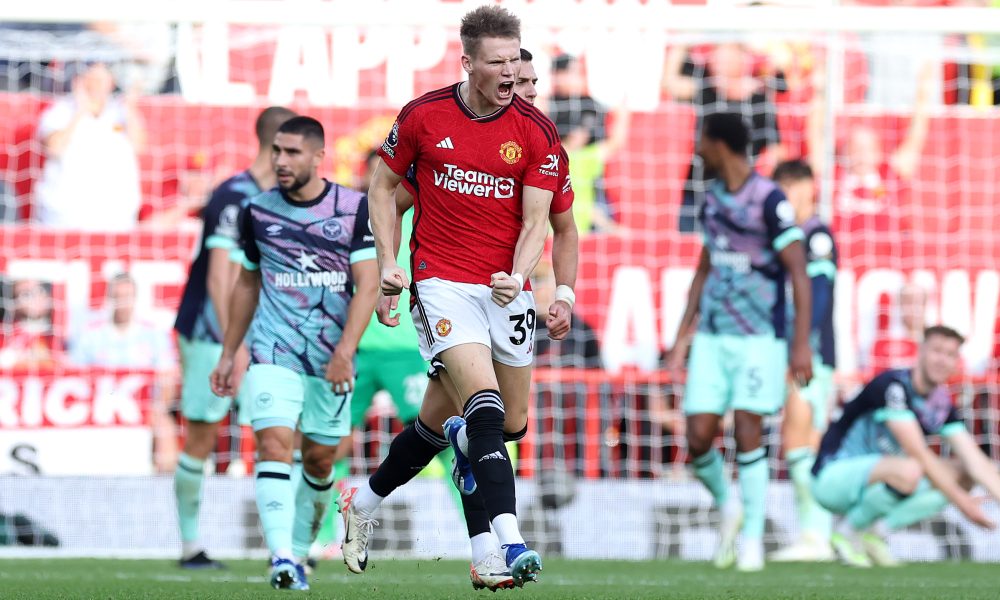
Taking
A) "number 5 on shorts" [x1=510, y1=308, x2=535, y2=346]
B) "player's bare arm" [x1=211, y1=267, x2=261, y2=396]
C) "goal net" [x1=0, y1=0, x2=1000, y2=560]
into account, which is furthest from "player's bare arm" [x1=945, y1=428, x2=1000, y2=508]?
"player's bare arm" [x1=211, y1=267, x2=261, y2=396]

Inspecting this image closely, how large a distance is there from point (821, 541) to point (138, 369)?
4833 millimetres

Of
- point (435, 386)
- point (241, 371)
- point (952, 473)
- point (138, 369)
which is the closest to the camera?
point (435, 386)

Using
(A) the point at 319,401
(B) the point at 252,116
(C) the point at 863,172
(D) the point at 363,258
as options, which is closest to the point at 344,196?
(D) the point at 363,258

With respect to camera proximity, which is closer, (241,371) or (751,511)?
(241,371)

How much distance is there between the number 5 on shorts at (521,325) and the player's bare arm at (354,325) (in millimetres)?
1096

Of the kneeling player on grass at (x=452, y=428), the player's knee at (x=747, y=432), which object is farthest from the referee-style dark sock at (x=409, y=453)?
the player's knee at (x=747, y=432)

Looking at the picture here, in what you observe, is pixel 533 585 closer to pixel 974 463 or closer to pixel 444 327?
pixel 444 327

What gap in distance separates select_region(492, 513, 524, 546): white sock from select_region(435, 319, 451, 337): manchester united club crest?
2.45 ft

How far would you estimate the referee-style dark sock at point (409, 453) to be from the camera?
20.9ft

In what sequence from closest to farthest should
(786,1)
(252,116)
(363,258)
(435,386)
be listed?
1. (435,386)
2. (363,258)
3. (252,116)
4. (786,1)

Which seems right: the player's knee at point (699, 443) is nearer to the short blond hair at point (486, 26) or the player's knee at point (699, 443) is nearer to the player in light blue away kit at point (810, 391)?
the player in light blue away kit at point (810, 391)

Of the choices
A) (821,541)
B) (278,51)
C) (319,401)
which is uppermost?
(278,51)

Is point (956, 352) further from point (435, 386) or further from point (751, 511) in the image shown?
point (435, 386)

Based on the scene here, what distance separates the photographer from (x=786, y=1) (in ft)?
43.1
